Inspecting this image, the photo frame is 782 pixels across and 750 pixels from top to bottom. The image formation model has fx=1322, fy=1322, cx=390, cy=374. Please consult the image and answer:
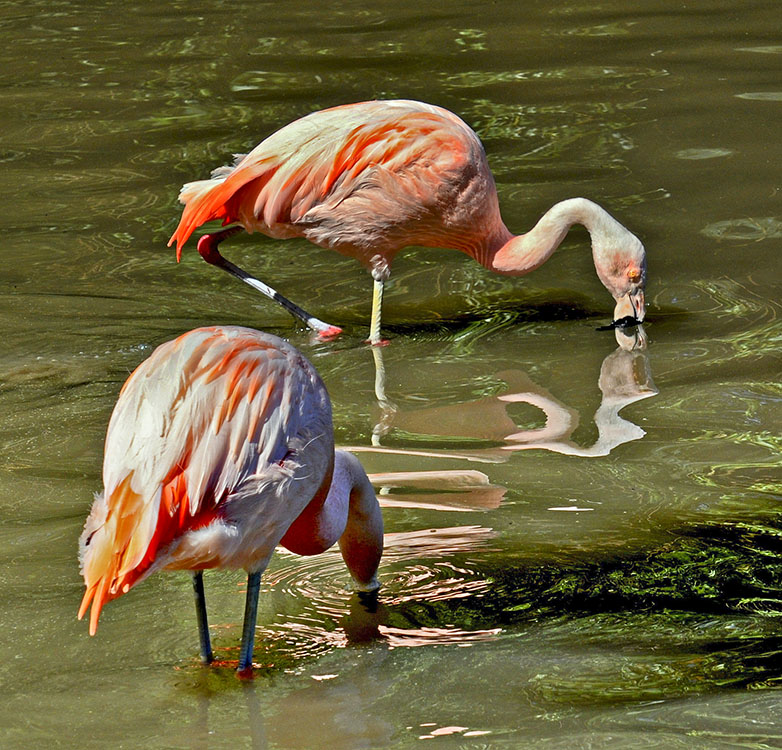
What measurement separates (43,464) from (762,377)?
2565 mm

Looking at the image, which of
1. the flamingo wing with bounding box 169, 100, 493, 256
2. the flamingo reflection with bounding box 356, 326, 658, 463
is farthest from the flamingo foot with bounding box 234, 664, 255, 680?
the flamingo wing with bounding box 169, 100, 493, 256

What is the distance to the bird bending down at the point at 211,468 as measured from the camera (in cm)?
286

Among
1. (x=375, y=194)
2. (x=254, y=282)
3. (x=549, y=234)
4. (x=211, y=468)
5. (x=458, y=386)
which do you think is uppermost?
(x=211, y=468)

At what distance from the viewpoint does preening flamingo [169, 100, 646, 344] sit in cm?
543

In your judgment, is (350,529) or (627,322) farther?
(627,322)

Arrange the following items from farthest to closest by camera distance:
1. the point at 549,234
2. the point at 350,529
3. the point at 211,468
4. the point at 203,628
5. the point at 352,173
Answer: the point at 549,234 < the point at 352,173 < the point at 350,529 < the point at 203,628 < the point at 211,468

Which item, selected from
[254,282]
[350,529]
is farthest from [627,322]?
[350,529]

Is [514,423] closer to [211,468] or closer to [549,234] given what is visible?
[549,234]

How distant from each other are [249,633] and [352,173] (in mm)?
2845

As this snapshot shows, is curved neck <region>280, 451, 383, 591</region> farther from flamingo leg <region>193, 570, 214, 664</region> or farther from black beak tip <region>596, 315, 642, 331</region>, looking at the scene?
black beak tip <region>596, 315, 642, 331</region>

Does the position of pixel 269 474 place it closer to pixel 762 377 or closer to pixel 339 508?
pixel 339 508

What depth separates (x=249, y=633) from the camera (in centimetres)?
298

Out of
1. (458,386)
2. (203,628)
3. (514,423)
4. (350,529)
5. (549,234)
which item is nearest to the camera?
(203,628)

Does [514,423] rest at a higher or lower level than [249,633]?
lower
